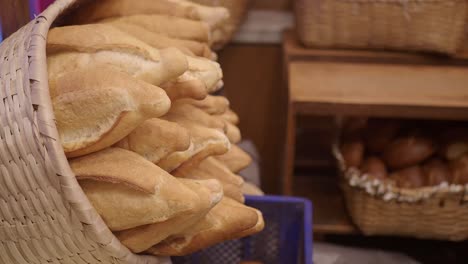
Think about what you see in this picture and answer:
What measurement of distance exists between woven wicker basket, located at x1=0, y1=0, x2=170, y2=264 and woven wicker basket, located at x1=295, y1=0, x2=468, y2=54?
0.93 metres

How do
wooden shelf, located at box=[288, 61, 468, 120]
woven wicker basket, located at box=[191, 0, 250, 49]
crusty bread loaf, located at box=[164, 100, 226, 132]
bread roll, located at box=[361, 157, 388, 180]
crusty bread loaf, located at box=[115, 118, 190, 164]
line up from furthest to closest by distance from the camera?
woven wicker basket, located at box=[191, 0, 250, 49]
bread roll, located at box=[361, 157, 388, 180]
wooden shelf, located at box=[288, 61, 468, 120]
crusty bread loaf, located at box=[164, 100, 226, 132]
crusty bread loaf, located at box=[115, 118, 190, 164]

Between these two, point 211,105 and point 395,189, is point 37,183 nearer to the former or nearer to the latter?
point 211,105

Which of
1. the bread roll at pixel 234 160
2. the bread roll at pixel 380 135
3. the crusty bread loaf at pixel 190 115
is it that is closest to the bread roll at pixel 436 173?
the bread roll at pixel 380 135

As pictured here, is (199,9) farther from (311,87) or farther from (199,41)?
(311,87)

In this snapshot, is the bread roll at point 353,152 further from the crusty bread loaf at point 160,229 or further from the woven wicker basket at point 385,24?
the crusty bread loaf at point 160,229

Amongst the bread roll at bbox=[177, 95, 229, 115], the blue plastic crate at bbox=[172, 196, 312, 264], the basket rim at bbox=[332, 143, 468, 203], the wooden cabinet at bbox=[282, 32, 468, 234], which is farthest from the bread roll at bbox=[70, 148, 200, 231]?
the basket rim at bbox=[332, 143, 468, 203]

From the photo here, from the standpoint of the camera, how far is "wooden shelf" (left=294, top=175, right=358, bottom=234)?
1.34m

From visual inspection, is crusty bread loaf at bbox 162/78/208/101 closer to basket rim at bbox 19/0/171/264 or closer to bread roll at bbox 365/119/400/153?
basket rim at bbox 19/0/171/264

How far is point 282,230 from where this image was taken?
0.93 m

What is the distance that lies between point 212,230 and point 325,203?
2.98 feet

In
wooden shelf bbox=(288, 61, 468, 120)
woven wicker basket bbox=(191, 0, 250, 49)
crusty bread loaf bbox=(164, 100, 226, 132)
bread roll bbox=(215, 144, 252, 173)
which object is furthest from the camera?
woven wicker basket bbox=(191, 0, 250, 49)

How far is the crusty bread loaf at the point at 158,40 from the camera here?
63 centimetres

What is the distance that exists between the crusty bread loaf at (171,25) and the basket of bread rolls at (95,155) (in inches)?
4.1

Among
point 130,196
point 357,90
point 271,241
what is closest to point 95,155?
point 130,196
